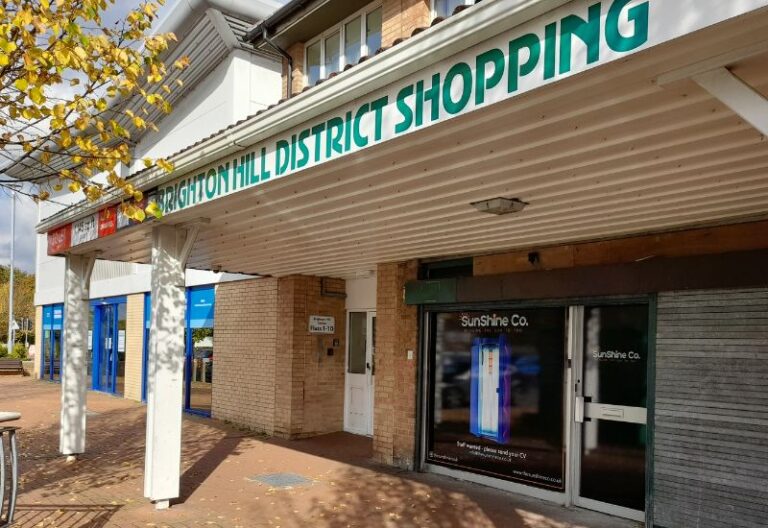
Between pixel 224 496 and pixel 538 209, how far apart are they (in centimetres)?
459

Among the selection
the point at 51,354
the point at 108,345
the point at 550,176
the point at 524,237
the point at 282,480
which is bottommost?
the point at 51,354

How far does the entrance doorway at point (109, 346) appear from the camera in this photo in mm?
17969

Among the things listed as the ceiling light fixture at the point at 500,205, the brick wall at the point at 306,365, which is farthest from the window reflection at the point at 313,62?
the ceiling light fixture at the point at 500,205

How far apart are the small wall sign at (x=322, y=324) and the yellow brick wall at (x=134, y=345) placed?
7342 mm

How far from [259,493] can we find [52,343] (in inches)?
747

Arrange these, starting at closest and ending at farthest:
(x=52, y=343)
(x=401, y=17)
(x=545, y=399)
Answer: (x=545, y=399)
(x=401, y=17)
(x=52, y=343)

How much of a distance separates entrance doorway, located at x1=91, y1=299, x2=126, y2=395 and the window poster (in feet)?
40.5

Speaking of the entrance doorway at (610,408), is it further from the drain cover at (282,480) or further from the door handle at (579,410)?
the drain cover at (282,480)

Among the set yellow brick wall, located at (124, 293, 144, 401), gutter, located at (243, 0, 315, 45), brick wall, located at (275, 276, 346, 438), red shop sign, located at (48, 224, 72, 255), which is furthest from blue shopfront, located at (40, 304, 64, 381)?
gutter, located at (243, 0, 315, 45)

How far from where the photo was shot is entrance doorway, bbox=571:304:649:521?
6.16m

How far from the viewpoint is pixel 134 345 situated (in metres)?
16.8

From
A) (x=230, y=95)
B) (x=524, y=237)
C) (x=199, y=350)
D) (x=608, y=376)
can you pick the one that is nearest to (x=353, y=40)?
(x=230, y=95)

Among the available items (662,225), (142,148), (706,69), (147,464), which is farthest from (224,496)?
(142,148)

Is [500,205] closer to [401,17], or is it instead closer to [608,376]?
[608,376]
